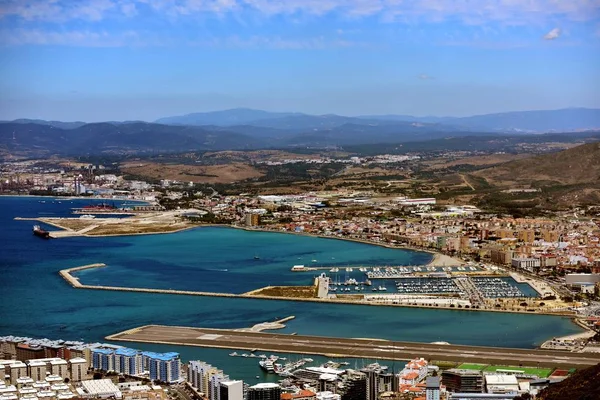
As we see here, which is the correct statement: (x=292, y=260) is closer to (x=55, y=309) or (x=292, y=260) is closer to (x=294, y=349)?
(x=55, y=309)

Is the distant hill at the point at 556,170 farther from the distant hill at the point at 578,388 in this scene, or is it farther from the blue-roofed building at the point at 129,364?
the blue-roofed building at the point at 129,364

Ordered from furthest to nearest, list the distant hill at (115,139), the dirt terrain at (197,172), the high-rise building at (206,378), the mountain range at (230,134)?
the mountain range at (230,134)
the distant hill at (115,139)
the dirt terrain at (197,172)
the high-rise building at (206,378)

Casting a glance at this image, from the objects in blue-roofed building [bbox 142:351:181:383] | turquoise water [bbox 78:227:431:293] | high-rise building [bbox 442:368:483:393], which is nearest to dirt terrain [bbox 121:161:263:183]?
turquoise water [bbox 78:227:431:293]

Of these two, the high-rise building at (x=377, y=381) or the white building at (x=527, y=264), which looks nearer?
the high-rise building at (x=377, y=381)

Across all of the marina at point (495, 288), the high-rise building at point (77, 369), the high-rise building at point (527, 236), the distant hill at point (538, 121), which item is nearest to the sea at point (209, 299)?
the high-rise building at point (77, 369)

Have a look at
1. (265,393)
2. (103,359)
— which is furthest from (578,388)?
(103,359)
